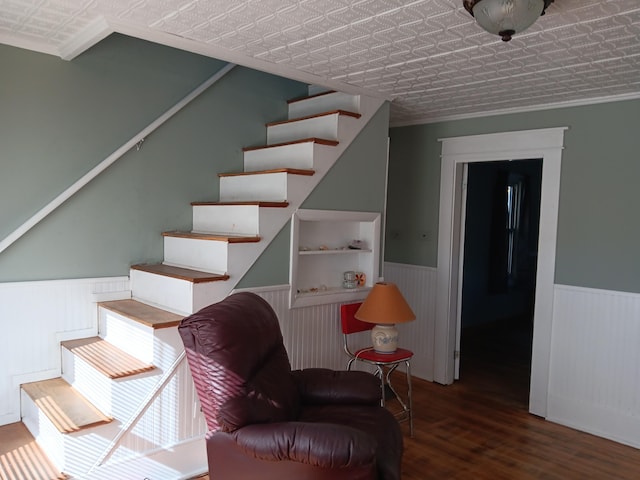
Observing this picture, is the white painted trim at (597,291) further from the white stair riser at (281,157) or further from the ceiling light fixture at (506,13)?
the ceiling light fixture at (506,13)

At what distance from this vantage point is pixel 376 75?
3.08 meters

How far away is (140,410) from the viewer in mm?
2516

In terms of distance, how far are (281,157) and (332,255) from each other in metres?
0.80

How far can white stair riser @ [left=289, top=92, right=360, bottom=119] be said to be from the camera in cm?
357

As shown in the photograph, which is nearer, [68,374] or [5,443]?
[5,443]

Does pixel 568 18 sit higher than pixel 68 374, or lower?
higher

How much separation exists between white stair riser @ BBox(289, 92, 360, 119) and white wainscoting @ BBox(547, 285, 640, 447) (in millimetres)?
1993

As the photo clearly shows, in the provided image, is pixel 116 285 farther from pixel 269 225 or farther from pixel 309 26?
pixel 309 26

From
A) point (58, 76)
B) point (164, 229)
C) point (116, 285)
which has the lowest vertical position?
point (116, 285)

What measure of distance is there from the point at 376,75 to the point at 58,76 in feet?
6.24

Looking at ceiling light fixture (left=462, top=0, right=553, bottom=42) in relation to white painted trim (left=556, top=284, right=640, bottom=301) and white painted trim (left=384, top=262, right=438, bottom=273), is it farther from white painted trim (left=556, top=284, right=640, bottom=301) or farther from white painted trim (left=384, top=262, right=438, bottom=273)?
white painted trim (left=384, top=262, right=438, bottom=273)

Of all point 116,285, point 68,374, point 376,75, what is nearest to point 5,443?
point 68,374

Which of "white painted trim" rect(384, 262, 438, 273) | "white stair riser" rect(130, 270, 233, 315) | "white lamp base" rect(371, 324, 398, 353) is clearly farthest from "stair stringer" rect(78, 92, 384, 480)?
"white painted trim" rect(384, 262, 438, 273)

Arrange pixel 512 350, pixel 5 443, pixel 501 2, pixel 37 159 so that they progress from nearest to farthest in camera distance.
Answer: pixel 501 2
pixel 5 443
pixel 37 159
pixel 512 350
